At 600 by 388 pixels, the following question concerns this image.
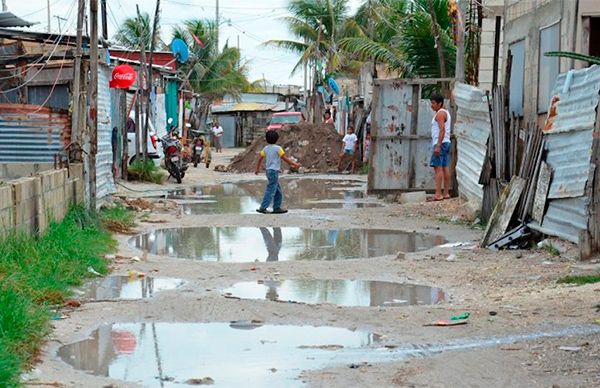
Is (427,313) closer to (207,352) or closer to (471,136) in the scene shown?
(207,352)

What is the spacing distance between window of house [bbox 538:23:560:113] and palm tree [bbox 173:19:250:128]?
33805 mm

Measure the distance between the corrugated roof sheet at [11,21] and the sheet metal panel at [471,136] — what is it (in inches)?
297

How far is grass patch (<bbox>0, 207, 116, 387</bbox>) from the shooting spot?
580 centimetres

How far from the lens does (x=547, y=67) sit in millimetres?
12875

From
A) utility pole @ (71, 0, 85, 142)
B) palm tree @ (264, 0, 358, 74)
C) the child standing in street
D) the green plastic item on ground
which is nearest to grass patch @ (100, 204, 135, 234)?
utility pole @ (71, 0, 85, 142)

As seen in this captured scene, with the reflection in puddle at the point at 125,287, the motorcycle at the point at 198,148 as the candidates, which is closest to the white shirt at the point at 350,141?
the motorcycle at the point at 198,148

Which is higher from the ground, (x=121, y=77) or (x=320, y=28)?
(x=320, y=28)

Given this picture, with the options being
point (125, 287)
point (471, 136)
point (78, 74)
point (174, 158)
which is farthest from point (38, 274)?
point (174, 158)

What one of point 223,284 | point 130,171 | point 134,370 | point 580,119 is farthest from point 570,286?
point 130,171

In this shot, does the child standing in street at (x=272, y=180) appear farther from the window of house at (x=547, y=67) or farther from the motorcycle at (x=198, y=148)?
the motorcycle at (x=198, y=148)

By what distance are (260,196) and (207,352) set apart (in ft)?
45.6

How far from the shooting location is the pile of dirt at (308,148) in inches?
1249

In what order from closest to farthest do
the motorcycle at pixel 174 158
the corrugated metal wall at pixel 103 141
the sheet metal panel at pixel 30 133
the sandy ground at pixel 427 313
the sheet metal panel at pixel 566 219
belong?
the sandy ground at pixel 427 313 → the sheet metal panel at pixel 566 219 → the sheet metal panel at pixel 30 133 → the corrugated metal wall at pixel 103 141 → the motorcycle at pixel 174 158

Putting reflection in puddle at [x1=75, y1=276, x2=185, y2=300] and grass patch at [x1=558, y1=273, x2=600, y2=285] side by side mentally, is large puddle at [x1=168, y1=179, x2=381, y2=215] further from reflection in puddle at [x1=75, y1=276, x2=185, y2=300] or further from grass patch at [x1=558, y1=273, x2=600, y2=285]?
grass patch at [x1=558, y1=273, x2=600, y2=285]
